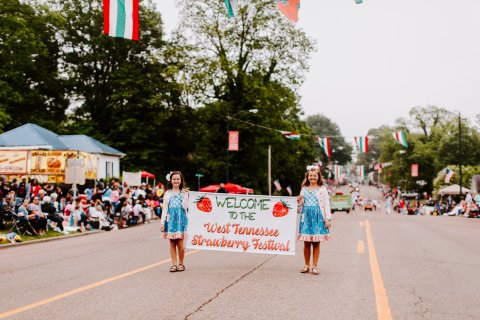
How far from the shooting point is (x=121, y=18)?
46.4 ft

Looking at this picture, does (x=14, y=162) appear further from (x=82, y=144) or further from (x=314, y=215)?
(x=82, y=144)

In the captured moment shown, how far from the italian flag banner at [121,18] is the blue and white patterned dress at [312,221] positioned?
692 cm

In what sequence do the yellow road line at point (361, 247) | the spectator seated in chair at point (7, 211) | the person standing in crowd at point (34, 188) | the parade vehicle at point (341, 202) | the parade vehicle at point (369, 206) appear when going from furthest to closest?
the parade vehicle at point (369, 206) < the parade vehicle at point (341, 202) < the person standing in crowd at point (34, 188) < the spectator seated in chair at point (7, 211) < the yellow road line at point (361, 247)

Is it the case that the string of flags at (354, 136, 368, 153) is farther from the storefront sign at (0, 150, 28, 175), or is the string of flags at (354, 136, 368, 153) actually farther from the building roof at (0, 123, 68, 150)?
the storefront sign at (0, 150, 28, 175)

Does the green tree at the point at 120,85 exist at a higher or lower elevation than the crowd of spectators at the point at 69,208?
higher

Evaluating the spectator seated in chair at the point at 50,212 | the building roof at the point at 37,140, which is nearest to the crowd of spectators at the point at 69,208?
the spectator seated in chair at the point at 50,212

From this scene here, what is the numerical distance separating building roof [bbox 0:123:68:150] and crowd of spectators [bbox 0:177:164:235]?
13231mm

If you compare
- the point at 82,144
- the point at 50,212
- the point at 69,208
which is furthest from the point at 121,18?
the point at 82,144

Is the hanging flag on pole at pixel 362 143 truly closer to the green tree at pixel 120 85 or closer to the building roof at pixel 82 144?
the green tree at pixel 120 85

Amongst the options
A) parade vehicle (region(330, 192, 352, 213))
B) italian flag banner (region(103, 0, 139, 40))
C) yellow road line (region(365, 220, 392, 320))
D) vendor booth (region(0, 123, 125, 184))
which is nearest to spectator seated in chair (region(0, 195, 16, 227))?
vendor booth (region(0, 123, 125, 184))

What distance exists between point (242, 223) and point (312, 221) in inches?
62.2

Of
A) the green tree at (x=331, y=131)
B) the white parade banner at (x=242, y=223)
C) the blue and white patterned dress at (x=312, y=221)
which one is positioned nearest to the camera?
the blue and white patterned dress at (x=312, y=221)

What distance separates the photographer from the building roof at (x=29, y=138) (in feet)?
132

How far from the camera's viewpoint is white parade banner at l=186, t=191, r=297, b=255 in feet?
34.5
